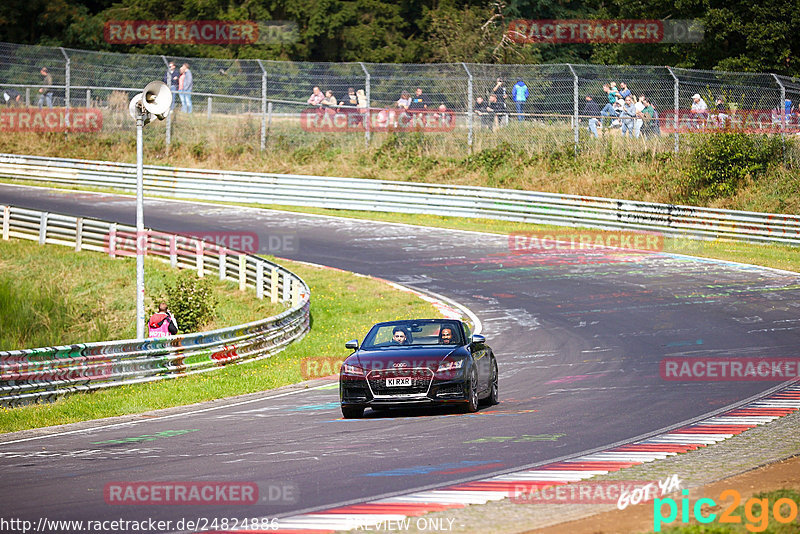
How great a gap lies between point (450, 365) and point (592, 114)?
2455 centimetres

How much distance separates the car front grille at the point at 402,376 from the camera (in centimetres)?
1342

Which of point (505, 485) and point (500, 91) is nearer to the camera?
point (505, 485)

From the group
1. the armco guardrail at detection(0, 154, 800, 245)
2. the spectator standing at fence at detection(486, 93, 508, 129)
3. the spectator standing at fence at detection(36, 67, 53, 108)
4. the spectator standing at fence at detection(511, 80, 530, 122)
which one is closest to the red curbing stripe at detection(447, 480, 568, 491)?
the armco guardrail at detection(0, 154, 800, 245)

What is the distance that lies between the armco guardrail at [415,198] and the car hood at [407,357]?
1949 centimetres

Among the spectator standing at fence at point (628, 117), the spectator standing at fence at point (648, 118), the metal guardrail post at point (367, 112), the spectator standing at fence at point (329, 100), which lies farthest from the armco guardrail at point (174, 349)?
the spectator standing at fence at point (648, 118)

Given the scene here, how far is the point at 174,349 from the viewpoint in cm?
1862

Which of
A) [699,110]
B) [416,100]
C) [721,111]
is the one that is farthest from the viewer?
[416,100]

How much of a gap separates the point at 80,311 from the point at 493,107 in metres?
16.2

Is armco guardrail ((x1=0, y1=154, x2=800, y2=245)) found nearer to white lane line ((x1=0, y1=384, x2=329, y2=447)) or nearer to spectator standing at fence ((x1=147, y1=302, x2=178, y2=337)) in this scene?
spectator standing at fence ((x1=147, y1=302, x2=178, y2=337))

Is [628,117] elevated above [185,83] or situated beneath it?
situated beneath

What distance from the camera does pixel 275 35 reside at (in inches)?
2382

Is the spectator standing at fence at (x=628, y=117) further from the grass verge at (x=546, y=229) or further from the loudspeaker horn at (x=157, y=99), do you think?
the loudspeaker horn at (x=157, y=99)

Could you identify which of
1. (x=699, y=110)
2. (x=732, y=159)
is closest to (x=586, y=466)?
(x=699, y=110)

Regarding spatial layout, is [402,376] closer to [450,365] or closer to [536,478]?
[450,365]
